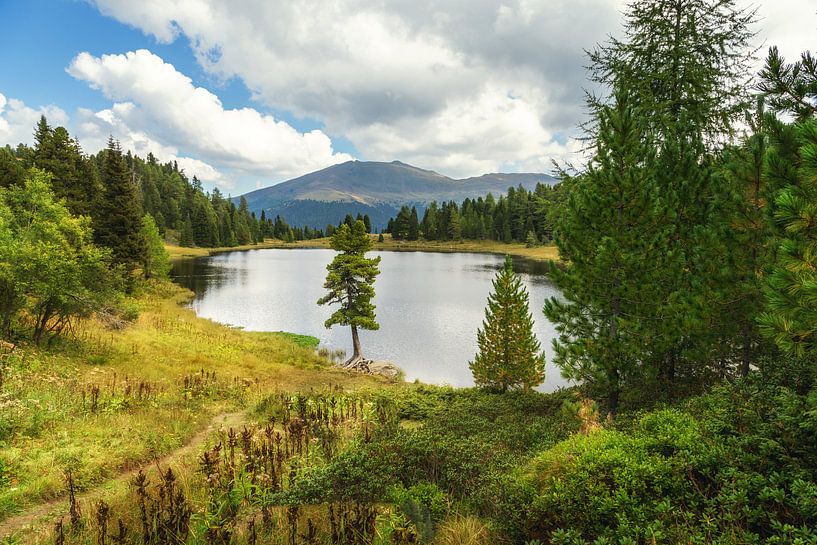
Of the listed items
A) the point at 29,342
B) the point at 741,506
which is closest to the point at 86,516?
the point at 741,506

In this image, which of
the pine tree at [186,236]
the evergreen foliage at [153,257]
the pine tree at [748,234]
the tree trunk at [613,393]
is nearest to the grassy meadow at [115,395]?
the tree trunk at [613,393]

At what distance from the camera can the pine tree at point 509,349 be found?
19.9m

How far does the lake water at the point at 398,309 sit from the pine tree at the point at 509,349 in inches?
198

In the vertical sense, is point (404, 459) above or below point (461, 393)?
above

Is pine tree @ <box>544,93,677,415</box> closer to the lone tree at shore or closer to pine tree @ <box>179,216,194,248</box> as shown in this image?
the lone tree at shore

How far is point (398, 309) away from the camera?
44.8 metres

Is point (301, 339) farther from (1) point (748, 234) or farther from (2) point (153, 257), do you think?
(1) point (748, 234)

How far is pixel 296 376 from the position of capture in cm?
2305

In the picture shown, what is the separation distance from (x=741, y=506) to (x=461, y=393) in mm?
15204

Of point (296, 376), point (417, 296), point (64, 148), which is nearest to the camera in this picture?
point (296, 376)

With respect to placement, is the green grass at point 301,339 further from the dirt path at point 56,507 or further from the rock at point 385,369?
the dirt path at point 56,507

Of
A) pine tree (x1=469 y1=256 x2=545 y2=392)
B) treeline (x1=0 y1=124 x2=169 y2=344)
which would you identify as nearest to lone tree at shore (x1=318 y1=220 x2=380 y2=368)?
pine tree (x1=469 y1=256 x2=545 y2=392)

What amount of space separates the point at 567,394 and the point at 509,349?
18.9 feet

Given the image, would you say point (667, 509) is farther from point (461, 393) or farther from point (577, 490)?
point (461, 393)
